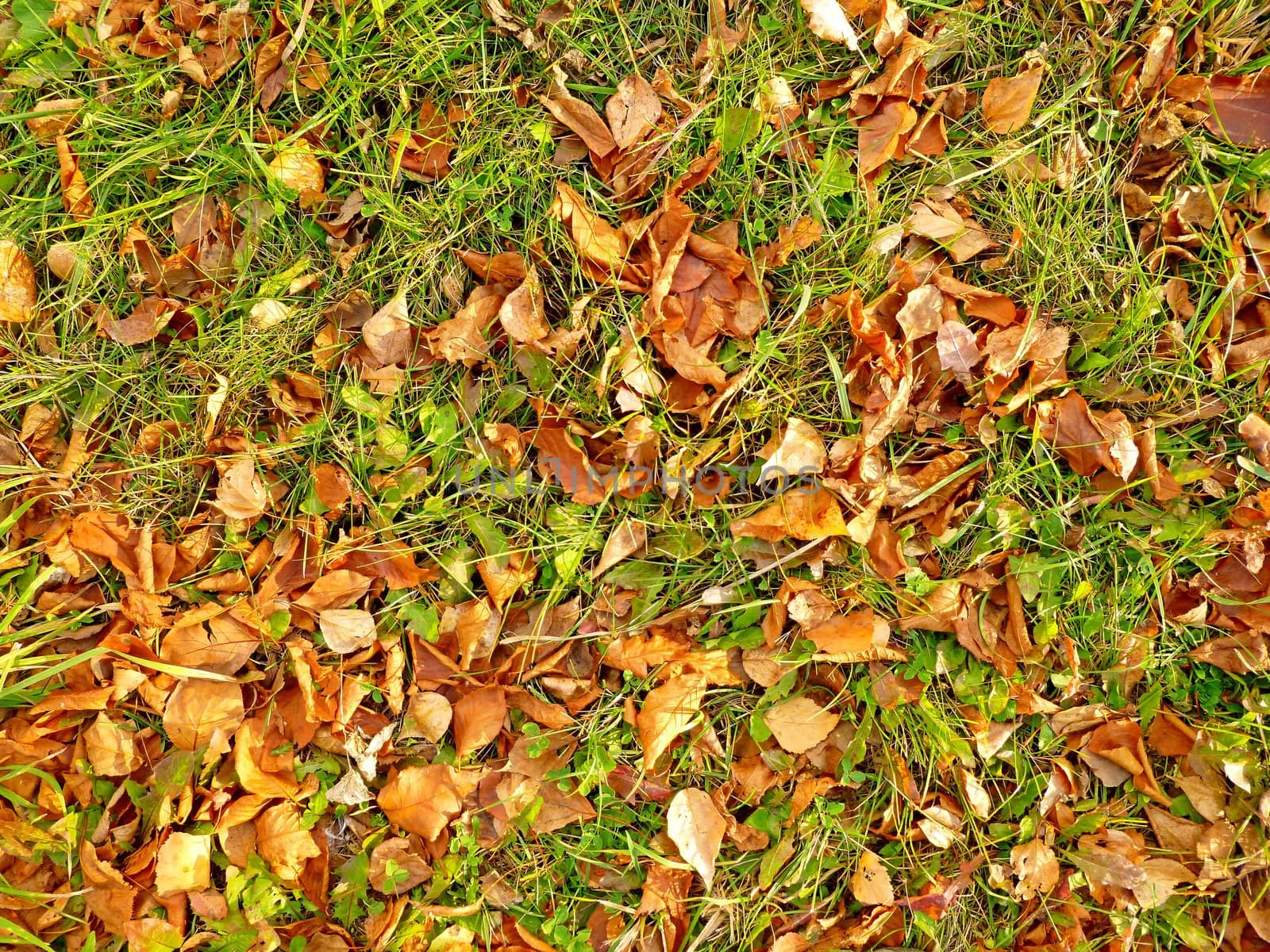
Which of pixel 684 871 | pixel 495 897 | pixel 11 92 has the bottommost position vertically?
pixel 684 871

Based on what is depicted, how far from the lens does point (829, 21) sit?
201 centimetres

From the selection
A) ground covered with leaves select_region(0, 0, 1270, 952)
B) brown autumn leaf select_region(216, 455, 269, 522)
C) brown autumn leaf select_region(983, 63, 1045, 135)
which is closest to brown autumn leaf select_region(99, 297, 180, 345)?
ground covered with leaves select_region(0, 0, 1270, 952)

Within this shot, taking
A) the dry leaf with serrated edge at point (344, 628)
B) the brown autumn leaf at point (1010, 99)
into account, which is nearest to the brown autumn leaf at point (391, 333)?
the dry leaf with serrated edge at point (344, 628)

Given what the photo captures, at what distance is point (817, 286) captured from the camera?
2039 mm

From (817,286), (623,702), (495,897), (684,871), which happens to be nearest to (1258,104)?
(817,286)

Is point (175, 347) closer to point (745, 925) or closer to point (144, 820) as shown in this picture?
point (144, 820)

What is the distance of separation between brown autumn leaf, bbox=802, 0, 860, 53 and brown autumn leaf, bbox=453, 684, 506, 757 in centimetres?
175

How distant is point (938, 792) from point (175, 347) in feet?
7.10

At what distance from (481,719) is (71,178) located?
1.70 m

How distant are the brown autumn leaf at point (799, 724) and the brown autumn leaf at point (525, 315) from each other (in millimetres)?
1049

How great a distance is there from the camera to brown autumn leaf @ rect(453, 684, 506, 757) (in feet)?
6.35

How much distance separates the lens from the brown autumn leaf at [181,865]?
6.10 feet

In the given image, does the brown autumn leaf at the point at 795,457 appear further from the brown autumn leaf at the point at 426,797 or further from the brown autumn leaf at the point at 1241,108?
the brown autumn leaf at the point at 1241,108

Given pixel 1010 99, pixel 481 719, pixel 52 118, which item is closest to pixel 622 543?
pixel 481 719
